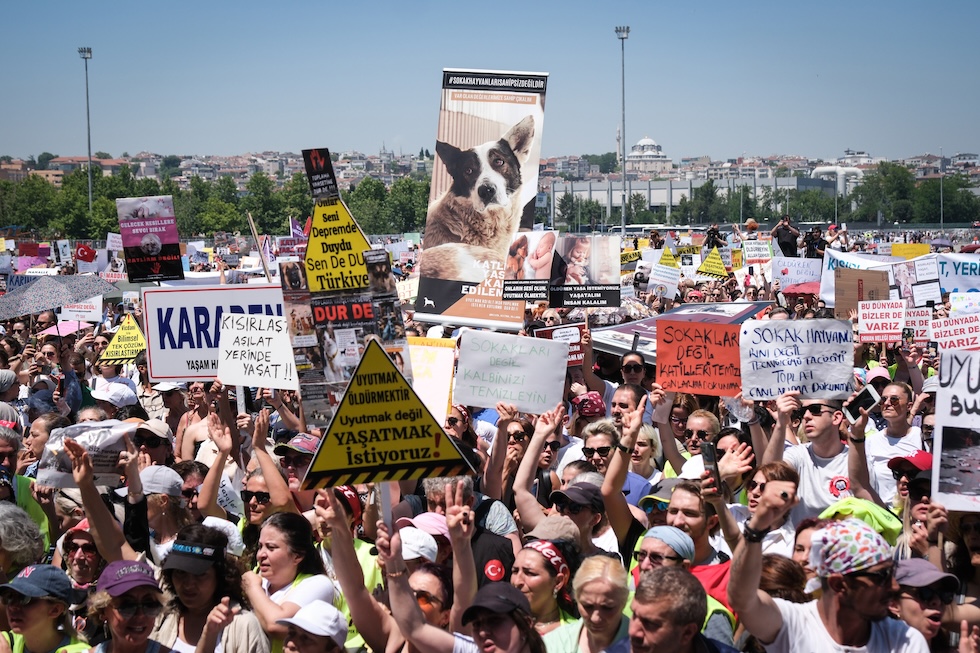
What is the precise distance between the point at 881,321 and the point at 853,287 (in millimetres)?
2834

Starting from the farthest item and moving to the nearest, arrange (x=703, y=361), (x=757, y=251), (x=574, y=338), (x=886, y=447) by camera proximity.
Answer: (x=757, y=251) → (x=574, y=338) → (x=703, y=361) → (x=886, y=447)

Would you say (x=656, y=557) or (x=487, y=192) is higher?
(x=487, y=192)

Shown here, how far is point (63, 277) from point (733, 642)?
37.4 ft

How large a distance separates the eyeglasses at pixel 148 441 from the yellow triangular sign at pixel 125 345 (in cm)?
486

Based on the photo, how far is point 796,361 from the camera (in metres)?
7.05

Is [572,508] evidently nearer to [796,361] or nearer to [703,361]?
[796,361]

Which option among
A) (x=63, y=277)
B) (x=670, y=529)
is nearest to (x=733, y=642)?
(x=670, y=529)

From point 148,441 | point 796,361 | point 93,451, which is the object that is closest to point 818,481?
point 796,361

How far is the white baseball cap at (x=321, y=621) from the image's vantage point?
13.7 feet

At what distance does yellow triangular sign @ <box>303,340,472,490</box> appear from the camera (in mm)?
4375

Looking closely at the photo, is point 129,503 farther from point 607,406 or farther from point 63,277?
point 63,277

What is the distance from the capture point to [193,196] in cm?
12950

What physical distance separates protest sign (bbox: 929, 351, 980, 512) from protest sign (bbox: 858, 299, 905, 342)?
5.09 metres

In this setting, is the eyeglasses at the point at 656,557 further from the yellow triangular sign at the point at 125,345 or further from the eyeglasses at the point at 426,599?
the yellow triangular sign at the point at 125,345
